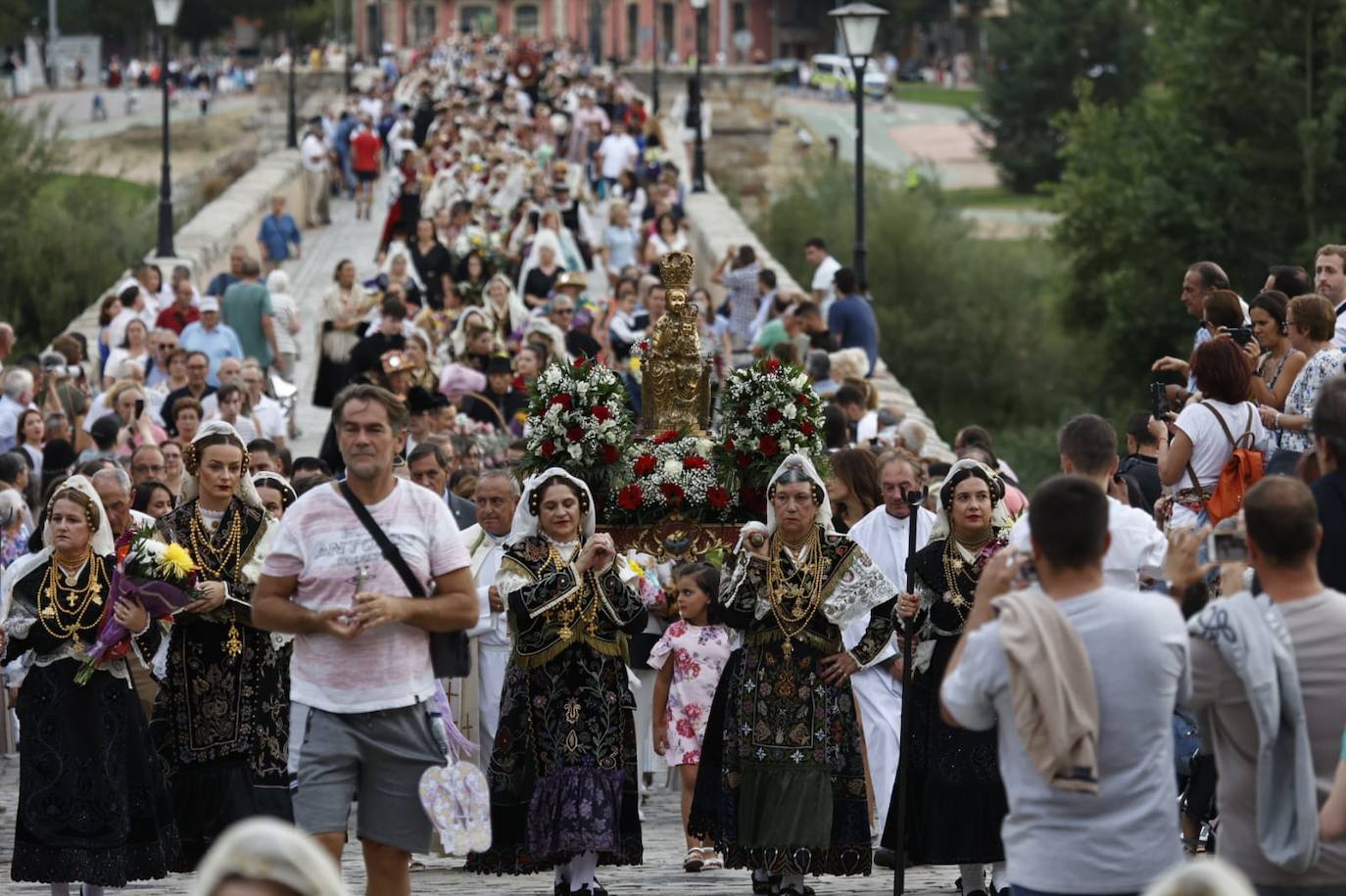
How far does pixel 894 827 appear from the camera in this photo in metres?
10.0

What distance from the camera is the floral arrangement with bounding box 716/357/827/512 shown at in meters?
13.2

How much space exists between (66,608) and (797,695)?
2.72 m

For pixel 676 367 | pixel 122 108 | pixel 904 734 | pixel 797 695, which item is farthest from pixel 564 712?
pixel 122 108

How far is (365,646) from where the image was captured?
7766mm

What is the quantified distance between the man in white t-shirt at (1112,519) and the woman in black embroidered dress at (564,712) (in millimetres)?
2394

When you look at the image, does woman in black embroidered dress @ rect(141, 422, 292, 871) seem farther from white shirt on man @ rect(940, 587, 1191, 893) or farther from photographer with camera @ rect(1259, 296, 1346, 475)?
white shirt on man @ rect(940, 587, 1191, 893)

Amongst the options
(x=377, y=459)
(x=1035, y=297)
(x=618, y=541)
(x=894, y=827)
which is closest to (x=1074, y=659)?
(x=377, y=459)

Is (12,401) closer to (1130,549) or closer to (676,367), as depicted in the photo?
(676,367)

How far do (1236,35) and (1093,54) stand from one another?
39.9 metres

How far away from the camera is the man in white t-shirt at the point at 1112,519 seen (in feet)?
24.9

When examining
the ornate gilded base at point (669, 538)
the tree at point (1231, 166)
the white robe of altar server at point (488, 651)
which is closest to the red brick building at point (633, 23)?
the tree at point (1231, 166)

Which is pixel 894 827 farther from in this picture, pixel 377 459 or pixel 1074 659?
pixel 1074 659

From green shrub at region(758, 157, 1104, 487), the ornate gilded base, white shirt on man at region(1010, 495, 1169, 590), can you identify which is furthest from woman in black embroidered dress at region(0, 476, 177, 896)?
green shrub at region(758, 157, 1104, 487)

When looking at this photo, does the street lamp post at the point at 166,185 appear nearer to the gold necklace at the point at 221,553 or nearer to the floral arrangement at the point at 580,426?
the floral arrangement at the point at 580,426
